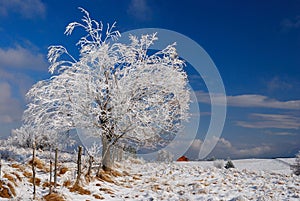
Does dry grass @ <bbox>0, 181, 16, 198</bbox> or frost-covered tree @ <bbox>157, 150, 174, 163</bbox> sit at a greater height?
frost-covered tree @ <bbox>157, 150, 174, 163</bbox>

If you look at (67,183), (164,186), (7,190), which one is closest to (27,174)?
(67,183)

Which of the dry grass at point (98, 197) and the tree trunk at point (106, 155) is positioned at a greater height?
the tree trunk at point (106, 155)

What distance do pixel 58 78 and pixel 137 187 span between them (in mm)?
7015

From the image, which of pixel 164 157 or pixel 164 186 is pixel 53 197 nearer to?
pixel 164 186

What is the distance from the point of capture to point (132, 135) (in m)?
18.8

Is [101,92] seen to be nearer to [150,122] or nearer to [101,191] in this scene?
[150,122]

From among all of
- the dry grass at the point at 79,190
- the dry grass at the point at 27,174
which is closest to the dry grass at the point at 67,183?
the dry grass at the point at 79,190

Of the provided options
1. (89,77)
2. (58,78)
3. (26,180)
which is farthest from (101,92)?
(26,180)

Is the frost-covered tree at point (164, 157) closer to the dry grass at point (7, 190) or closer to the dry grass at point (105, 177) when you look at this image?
the dry grass at point (105, 177)

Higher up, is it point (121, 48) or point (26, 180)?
point (121, 48)

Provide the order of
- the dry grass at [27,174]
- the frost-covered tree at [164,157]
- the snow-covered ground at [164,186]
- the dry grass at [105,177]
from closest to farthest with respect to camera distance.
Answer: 1. the snow-covered ground at [164,186]
2. the dry grass at [27,174]
3. the dry grass at [105,177]
4. the frost-covered tree at [164,157]

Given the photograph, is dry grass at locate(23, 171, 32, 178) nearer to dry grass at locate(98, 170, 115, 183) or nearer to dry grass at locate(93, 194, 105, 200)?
dry grass at locate(93, 194, 105, 200)

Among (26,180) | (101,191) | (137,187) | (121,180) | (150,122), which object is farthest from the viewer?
(150,122)

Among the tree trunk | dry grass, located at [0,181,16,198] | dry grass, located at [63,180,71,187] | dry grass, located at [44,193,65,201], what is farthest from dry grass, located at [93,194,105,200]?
the tree trunk
